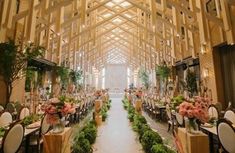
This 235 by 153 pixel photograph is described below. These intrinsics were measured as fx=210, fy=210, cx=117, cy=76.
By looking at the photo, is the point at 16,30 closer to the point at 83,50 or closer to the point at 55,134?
the point at 55,134

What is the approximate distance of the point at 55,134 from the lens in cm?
336

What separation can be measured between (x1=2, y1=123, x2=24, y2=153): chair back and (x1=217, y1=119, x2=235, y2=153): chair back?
9.79 ft

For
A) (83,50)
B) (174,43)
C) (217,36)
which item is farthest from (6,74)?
(83,50)

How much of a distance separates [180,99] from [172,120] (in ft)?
8.80

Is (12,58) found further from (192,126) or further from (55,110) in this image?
(192,126)

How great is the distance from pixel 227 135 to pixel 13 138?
3085mm

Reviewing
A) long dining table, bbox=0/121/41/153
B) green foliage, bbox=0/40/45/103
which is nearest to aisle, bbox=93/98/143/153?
long dining table, bbox=0/121/41/153

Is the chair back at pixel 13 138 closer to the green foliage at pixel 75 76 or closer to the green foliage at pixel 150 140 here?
the green foliage at pixel 150 140

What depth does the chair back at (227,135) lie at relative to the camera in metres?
3.03

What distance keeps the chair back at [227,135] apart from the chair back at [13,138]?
9.79 ft

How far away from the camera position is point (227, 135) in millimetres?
3086

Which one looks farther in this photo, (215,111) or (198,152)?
(215,111)

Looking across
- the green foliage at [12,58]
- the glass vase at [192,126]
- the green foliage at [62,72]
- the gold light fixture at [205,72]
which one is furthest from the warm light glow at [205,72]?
the green foliage at [62,72]

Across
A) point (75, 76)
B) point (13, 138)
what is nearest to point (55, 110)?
point (13, 138)
